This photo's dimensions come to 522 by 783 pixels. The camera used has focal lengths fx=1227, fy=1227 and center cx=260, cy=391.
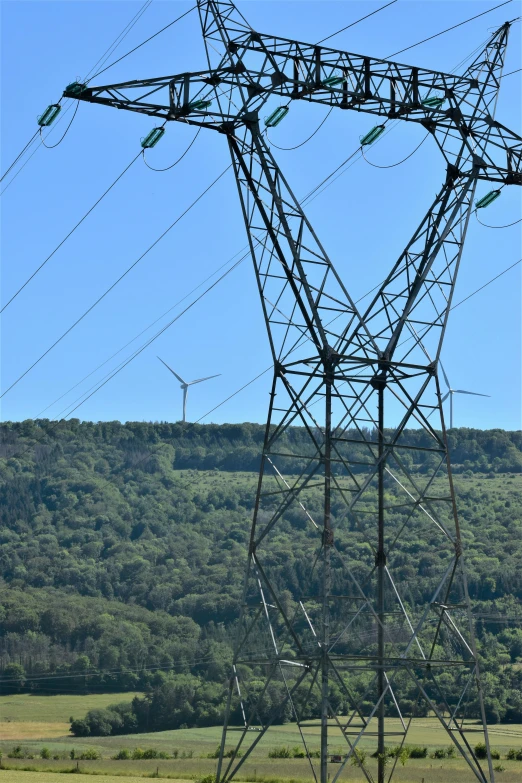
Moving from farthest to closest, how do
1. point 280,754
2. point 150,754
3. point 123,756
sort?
1. point 123,756
2. point 150,754
3. point 280,754

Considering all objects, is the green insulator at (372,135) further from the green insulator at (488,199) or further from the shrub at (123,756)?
the shrub at (123,756)

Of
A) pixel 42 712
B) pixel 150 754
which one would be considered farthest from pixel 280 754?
pixel 42 712

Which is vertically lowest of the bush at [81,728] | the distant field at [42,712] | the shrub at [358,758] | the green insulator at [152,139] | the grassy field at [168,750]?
the distant field at [42,712]

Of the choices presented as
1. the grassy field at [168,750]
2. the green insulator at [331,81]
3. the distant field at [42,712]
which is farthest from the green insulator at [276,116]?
the distant field at [42,712]

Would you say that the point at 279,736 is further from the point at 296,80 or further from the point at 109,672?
the point at 109,672

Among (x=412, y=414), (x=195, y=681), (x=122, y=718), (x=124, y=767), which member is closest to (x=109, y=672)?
(x=195, y=681)

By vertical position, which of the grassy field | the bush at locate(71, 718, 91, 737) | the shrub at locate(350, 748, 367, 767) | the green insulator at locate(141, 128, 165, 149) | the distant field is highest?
the green insulator at locate(141, 128, 165, 149)

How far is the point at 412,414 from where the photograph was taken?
4538cm

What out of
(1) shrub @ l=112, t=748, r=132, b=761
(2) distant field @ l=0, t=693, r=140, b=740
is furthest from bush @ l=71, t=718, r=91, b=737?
(1) shrub @ l=112, t=748, r=132, b=761

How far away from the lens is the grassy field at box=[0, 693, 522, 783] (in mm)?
57781

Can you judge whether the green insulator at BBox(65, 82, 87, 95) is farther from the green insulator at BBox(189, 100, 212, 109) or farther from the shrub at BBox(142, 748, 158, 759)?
the shrub at BBox(142, 748, 158, 759)

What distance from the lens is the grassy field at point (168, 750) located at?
5778 centimetres

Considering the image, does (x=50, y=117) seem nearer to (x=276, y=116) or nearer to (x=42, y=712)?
(x=276, y=116)

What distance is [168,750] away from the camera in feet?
305
